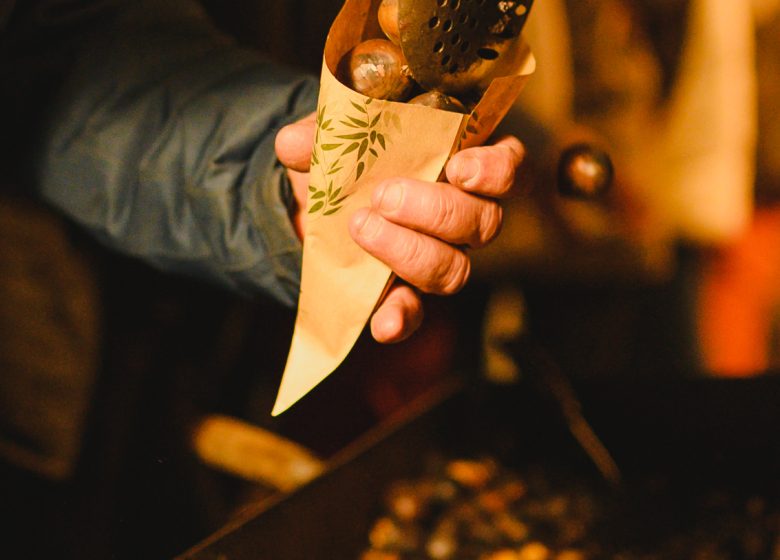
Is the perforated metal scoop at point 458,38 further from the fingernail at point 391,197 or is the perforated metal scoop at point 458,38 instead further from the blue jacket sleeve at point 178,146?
the blue jacket sleeve at point 178,146

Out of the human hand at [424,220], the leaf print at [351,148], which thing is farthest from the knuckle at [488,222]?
the leaf print at [351,148]

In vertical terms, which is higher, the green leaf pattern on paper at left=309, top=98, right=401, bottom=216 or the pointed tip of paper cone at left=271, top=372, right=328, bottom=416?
the green leaf pattern on paper at left=309, top=98, right=401, bottom=216

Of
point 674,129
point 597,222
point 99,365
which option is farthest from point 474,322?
point 99,365

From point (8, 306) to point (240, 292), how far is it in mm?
463

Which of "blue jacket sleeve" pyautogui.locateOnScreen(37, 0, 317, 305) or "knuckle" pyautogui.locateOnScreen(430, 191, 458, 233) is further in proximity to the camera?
"blue jacket sleeve" pyautogui.locateOnScreen(37, 0, 317, 305)

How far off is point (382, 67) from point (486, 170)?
0.10 meters

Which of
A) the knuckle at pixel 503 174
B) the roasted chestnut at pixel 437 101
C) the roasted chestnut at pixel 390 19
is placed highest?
the roasted chestnut at pixel 390 19

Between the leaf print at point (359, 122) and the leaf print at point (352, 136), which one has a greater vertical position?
the leaf print at point (359, 122)

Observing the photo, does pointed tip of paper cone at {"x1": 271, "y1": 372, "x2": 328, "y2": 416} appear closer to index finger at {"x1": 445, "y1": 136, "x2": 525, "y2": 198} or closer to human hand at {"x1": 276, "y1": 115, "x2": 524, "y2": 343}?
human hand at {"x1": 276, "y1": 115, "x2": 524, "y2": 343}

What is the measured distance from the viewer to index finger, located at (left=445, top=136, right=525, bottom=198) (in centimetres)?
43

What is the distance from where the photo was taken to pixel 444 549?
0.85 meters

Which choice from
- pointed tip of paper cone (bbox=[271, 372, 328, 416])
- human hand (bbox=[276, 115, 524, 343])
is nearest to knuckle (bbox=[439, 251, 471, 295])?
human hand (bbox=[276, 115, 524, 343])

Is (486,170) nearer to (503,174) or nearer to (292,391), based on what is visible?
(503,174)

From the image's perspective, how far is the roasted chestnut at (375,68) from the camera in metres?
0.39
